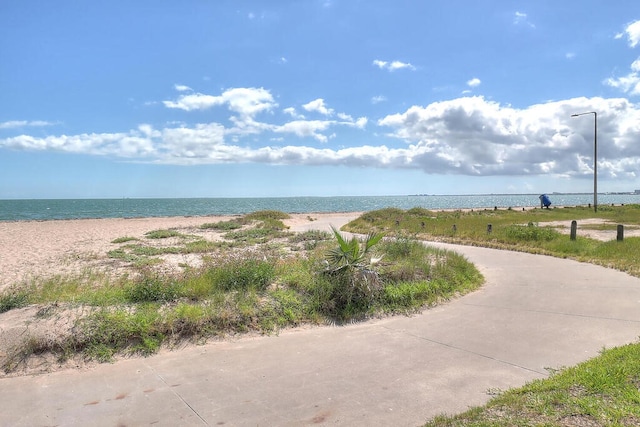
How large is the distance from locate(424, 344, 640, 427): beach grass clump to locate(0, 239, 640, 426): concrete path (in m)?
0.29

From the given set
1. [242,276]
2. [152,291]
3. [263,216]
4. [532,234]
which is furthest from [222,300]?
[263,216]

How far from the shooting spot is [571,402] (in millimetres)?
3482

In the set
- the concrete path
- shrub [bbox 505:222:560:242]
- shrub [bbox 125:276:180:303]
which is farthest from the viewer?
shrub [bbox 505:222:560:242]

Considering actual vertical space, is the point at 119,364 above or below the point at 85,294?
below

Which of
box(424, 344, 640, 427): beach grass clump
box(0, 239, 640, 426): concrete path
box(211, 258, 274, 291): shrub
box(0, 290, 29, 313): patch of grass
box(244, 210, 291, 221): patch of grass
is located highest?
box(244, 210, 291, 221): patch of grass

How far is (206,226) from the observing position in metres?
28.1

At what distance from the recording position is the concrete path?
375 cm

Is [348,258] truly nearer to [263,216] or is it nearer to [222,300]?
[222,300]

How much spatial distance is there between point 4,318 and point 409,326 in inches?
228

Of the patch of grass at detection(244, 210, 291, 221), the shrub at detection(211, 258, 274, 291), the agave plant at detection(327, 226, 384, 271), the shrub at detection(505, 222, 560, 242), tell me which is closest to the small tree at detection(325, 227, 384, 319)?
the agave plant at detection(327, 226, 384, 271)

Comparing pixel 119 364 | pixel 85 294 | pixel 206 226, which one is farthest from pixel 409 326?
pixel 206 226

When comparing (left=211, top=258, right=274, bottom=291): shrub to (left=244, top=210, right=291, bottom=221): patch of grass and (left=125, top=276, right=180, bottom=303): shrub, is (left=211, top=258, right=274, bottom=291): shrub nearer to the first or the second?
(left=125, top=276, right=180, bottom=303): shrub

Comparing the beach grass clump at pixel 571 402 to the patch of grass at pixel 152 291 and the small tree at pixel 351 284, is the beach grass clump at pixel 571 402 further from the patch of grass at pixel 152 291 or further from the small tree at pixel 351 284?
the patch of grass at pixel 152 291

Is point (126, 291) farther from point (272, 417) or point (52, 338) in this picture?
point (272, 417)
